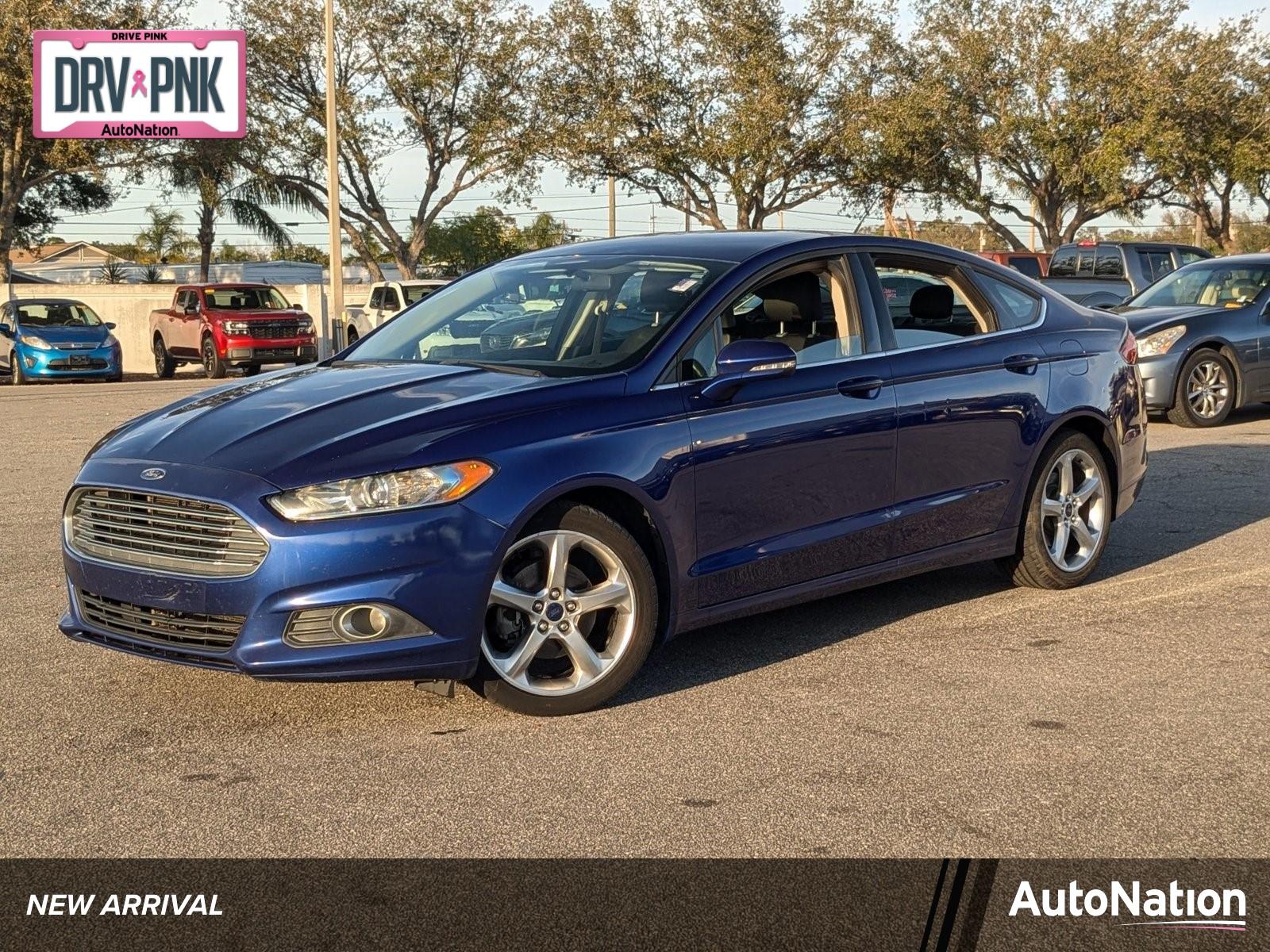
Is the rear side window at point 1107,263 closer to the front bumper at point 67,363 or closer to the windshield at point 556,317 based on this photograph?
the front bumper at point 67,363

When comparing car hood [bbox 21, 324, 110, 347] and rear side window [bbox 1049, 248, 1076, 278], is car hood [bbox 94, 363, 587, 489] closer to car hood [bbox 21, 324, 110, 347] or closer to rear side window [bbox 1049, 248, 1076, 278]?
rear side window [bbox 1049, 248, 1076, 278]

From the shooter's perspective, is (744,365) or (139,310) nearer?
(744,365)

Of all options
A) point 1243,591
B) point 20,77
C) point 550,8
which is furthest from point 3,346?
point 1243,591

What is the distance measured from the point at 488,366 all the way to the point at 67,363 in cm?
2229

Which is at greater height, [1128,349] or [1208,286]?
[1208,286]

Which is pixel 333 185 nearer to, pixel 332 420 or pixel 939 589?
pixel 939 589

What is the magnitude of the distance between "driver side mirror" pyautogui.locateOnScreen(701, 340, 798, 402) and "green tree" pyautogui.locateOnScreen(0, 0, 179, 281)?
1316 inches

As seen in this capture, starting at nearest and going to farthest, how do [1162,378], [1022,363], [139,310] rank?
[1022,363]
[1162,378]
[139,310]

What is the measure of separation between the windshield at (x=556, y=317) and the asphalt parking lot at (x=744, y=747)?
1.22m

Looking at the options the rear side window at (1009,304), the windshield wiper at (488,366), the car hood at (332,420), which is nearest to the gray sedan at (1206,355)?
the rear side window at (1009,304)

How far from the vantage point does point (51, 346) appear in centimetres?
2589

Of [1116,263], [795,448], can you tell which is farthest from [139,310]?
[795,448]

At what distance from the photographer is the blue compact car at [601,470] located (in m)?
4.67

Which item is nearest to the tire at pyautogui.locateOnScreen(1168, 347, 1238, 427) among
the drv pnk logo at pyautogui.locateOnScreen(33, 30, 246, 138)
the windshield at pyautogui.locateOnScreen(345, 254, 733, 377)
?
the windshield at pyautogui.locateOnScreen(345, 254, 733, 377)
